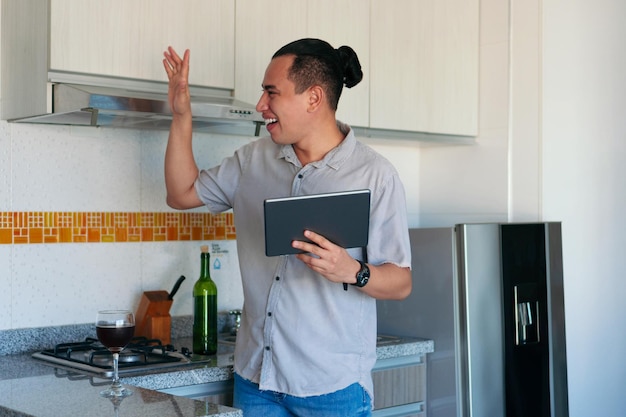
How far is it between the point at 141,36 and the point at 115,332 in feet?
3.41

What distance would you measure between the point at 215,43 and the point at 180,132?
566 mm

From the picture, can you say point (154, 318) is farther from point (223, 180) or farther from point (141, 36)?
point (141, 36)

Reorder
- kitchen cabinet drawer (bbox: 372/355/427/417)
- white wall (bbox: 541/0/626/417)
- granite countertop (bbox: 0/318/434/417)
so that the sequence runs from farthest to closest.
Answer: white wall (bbox: 541/0/626/417), kitchen cabinet drawer (bbox: 372/355/427/417), granite countertop (bbox: 0/318/434/417)

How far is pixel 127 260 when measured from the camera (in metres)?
3.10

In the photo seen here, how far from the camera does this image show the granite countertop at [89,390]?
75.1 inches

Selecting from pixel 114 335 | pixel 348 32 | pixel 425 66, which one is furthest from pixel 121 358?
pixel 425 66

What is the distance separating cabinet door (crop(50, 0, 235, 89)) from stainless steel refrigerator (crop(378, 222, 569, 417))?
1030 mm

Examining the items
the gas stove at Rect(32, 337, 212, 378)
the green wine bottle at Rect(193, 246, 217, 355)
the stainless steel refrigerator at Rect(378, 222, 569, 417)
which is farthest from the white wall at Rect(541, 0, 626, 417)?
the gas stove at Rect(32, 337, 212, 378)

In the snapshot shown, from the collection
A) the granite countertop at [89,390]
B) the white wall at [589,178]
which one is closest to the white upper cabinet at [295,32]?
the white wall at [589,178]

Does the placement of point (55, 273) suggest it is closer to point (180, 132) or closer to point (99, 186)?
point (99, 186)

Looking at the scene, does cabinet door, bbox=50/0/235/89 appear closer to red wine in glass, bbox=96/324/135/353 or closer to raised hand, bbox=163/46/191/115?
raised hand, bbox=163/46/191/115

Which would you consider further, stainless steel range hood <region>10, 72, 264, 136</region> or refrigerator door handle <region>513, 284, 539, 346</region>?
refrigerator door handle <region>513, 284, 539, 346</region>

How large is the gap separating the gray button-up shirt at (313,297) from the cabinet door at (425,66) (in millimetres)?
1109

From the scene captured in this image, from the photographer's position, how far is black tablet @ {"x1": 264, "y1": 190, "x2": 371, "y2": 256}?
6.61 ft
